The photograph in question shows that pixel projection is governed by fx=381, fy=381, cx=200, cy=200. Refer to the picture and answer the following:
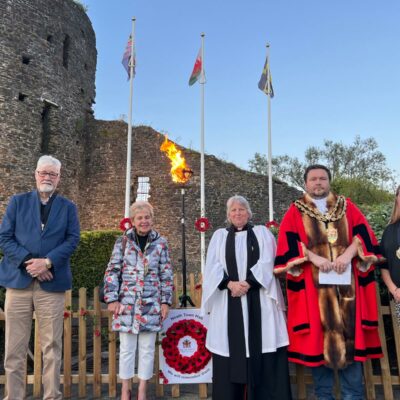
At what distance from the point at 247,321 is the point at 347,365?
0.97 m

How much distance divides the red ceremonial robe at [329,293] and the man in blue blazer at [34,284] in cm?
214

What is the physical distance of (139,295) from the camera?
149 inches

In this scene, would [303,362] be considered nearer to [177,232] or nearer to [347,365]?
[347,365]

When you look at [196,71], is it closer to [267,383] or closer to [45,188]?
[45,188]

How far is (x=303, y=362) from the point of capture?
11.3 feet

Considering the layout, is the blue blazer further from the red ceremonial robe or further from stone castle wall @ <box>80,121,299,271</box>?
stone castle wall @ <box>80,121,299,271</box>

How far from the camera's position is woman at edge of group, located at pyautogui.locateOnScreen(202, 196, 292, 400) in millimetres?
3521

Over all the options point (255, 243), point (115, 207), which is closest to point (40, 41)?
point (115, 207)

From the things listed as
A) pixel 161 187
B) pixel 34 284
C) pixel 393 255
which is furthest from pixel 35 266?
pixel 161 187

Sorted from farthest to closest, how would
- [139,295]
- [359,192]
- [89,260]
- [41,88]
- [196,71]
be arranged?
[359,192] → [41,88] → [196,71] → [89,260] → [139,295]

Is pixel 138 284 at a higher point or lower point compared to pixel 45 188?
lower

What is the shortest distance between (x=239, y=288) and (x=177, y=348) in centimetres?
128

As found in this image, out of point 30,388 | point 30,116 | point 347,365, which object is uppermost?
point 30,116

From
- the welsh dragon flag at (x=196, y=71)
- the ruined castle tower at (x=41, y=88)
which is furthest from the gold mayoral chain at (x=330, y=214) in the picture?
the ruined castle tower at (x=41, y=88)
